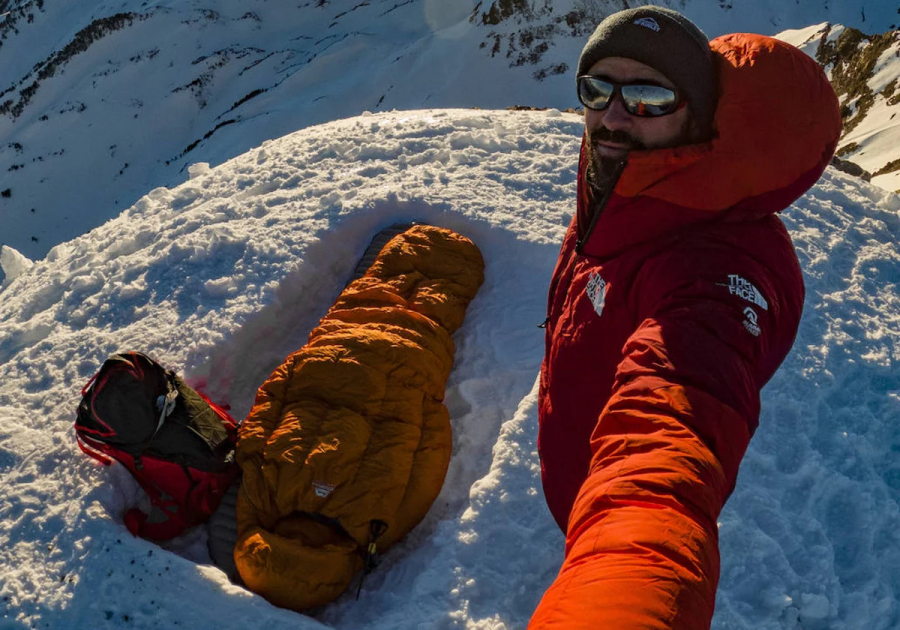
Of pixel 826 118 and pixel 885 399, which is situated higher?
pixel 826 118

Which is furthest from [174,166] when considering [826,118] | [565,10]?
[826,118]

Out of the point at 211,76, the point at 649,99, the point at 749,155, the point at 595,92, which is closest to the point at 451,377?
the point at 595,92

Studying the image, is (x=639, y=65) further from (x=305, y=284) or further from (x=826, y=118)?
(x=305, y=284)

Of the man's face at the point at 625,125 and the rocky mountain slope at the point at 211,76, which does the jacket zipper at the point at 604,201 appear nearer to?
the man's face at the point at 625,125

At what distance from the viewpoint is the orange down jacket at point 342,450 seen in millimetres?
2553

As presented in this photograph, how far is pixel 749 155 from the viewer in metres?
1.55

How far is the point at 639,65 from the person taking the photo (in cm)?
179

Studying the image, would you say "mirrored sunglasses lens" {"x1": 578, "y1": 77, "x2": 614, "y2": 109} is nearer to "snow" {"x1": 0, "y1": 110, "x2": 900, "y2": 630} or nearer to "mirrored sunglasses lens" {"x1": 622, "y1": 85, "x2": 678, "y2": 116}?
"mirrored sunglasses lens" {"x1": 622, "y1": 85, "x2": 678, "y2": 116}

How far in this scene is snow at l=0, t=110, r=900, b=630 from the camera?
8.46 feet

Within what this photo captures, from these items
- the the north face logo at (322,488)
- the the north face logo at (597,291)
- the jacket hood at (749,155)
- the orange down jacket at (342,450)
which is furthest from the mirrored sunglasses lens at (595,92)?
the the north face logo at (322,488)

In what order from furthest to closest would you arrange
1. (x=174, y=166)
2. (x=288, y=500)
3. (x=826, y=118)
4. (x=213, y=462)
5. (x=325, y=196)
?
(x=174, y=166)
(x=325, y=196)
(x=213, y=462)
(x=288, y=500)
(x=826, y=118)

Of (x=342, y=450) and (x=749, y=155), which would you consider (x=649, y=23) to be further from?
(x=342, y=450)

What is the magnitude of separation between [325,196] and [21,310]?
2282 mm

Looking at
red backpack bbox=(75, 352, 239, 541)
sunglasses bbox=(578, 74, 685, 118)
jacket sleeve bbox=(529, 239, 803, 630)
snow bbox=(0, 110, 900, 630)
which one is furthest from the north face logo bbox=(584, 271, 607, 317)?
red backpack bbox=(75, 352, 239, 541)
